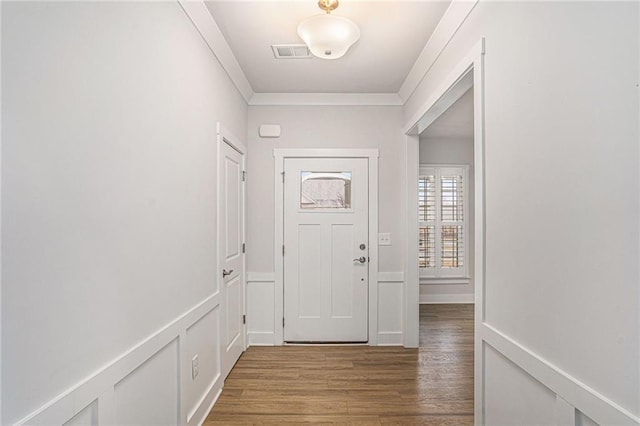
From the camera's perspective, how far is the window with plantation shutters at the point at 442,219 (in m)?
5.23

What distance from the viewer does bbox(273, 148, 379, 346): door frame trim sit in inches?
140

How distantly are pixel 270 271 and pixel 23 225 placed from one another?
2760 mm

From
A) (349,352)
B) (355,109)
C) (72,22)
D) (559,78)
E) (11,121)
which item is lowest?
(349,352)

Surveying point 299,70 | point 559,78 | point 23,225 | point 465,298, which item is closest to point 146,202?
point 23,225

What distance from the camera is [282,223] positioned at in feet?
11.7

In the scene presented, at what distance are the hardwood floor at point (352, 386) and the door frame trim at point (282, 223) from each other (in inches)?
12.5

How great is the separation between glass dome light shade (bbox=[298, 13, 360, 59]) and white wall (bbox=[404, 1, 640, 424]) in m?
0.73

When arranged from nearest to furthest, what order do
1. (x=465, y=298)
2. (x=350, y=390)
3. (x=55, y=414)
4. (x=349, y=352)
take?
(x=55, y=414)
(x=350, y=390)
(x=349, y=352)
(x=465, y=298)

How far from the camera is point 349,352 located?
11.0 ft

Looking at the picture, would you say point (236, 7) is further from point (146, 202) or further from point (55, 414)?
point (55, 414)

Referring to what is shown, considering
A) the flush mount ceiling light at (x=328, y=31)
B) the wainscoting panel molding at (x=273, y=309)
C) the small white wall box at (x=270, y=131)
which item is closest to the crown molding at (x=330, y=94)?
the small white wall box at (x=270, y=131)

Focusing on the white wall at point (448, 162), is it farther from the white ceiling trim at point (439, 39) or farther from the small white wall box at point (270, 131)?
the small white wall box at point (270, 131)

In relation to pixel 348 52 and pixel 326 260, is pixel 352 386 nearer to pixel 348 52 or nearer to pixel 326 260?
pixel 326 260

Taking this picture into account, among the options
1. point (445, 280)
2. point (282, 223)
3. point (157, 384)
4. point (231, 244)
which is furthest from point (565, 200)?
point (445, 280)
